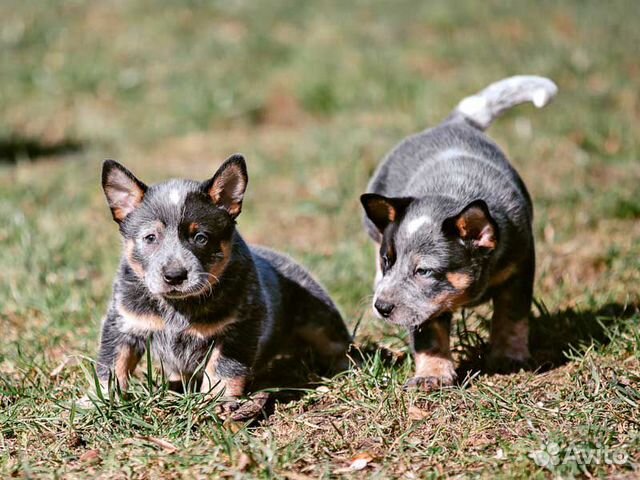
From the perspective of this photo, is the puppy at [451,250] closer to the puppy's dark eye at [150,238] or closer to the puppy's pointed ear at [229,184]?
the puppy's pointed ear at [229,184]

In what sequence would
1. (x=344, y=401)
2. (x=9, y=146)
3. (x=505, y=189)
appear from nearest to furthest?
(x=344, y=401) → (x=505, y=189) → (x=9, y=146)

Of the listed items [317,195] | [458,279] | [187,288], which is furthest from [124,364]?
[317,195]

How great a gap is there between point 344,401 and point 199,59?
8.04 m

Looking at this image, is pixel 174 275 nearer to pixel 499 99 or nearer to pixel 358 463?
pixel 358 463

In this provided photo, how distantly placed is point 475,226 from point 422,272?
0.34 meters

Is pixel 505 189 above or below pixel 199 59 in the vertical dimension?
below

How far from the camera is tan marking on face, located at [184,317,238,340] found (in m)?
4.23

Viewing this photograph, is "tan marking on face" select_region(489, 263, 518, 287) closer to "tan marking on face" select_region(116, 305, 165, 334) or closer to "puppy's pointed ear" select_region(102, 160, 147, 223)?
"tan marking on face" select_region(116, 305, 165, 334)

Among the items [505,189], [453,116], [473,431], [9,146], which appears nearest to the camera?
[473,431]

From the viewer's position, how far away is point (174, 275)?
392 cm

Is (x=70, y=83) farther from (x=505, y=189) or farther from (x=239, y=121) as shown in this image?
(x=505, y=189)

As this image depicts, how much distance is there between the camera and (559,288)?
5832mm

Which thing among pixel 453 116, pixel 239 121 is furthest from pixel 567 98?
pixel 453 116

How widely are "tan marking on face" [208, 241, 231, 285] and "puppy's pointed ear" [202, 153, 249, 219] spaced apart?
16 cm
